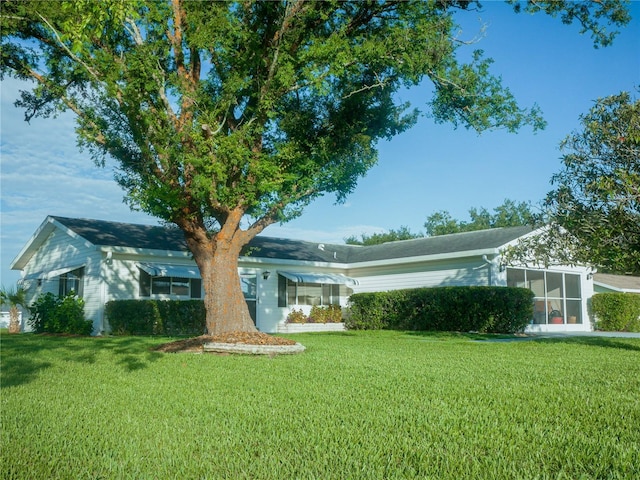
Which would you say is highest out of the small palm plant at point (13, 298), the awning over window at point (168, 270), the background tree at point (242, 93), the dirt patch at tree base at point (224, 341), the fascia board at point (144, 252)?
the background tree at point (242, 93)

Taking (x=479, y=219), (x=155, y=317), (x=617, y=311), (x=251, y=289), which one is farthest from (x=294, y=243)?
(x=479, y=219)

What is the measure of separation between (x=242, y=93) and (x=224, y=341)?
5.50m

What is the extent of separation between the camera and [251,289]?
23.4 meters

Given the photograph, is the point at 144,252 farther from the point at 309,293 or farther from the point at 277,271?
the point at 309,293

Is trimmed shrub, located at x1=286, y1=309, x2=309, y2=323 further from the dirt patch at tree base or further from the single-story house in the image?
the dirt patch at tree base

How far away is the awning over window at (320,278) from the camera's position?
926 inches

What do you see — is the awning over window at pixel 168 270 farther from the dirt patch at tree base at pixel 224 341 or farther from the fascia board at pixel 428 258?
the dirt patch at tree base at pixel 224 341

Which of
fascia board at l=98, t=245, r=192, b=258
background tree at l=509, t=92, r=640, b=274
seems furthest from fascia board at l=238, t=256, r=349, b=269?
background tree at l=509, t=92, r=640, b=274

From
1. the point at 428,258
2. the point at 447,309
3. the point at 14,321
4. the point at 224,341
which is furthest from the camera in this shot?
the point at 14,321

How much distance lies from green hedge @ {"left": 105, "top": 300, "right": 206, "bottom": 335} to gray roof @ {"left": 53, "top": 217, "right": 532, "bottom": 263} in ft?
7.58

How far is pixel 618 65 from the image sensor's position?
46.5 ft

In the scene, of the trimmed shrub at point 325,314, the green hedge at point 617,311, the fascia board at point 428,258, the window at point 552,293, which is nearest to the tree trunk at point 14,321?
the trimmed shrub at point 325,314

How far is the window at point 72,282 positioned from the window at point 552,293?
16173mm

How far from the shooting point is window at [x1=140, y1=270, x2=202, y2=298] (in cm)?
2084
